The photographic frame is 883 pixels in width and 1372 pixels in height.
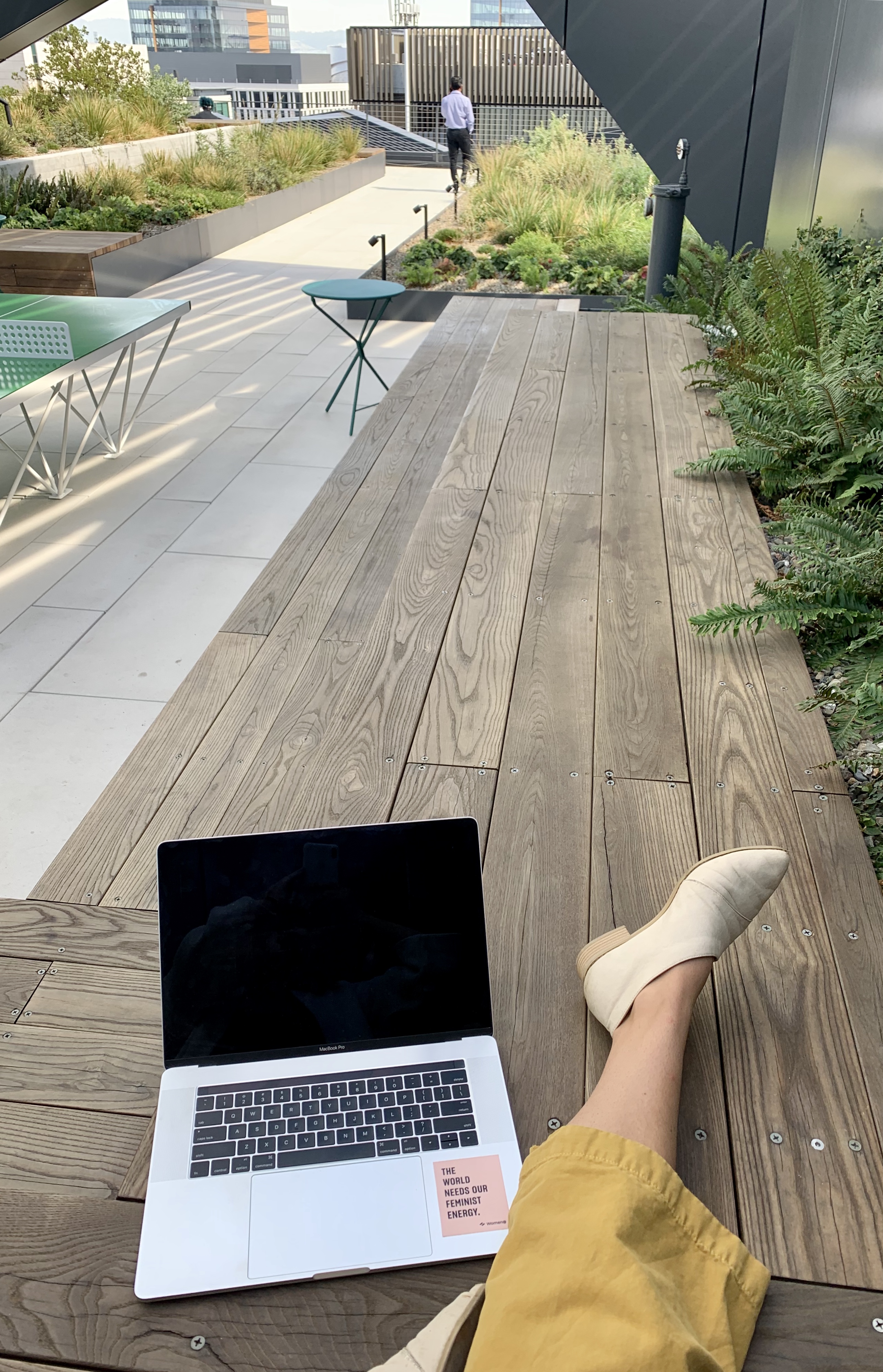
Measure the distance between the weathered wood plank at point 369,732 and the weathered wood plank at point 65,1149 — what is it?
1.70ft

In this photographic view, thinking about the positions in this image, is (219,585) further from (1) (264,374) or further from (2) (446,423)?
(1) (264,374)

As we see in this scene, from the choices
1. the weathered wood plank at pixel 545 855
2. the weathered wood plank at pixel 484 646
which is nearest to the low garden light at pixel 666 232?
the weathered wood plank at pixel 484 646

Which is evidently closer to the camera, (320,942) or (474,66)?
(320,942)

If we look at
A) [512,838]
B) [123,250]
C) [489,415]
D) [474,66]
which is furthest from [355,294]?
[474,66]

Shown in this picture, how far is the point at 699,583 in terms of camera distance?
234 cm

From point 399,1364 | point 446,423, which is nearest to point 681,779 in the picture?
point 399,1364

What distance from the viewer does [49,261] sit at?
6.34 meters

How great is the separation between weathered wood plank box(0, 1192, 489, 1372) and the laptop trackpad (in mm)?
23

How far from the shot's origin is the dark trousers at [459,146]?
37.1 ft

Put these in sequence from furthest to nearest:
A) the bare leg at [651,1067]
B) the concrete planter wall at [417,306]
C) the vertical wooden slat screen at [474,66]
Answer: the vertical wooden slat screen at [474,66] < the concrete planter wall at [417,306] < the bare leg at [651,1067]

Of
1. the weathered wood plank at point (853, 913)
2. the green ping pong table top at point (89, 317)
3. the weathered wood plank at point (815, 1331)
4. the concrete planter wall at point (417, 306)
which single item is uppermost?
the green ping pong table top at point (89, 317)

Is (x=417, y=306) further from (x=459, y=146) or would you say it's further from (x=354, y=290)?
(x=459, y=146)

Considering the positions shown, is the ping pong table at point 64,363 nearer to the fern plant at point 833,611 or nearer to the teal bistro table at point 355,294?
the teal bistro table at point 355,294

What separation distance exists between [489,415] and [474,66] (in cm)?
1474
